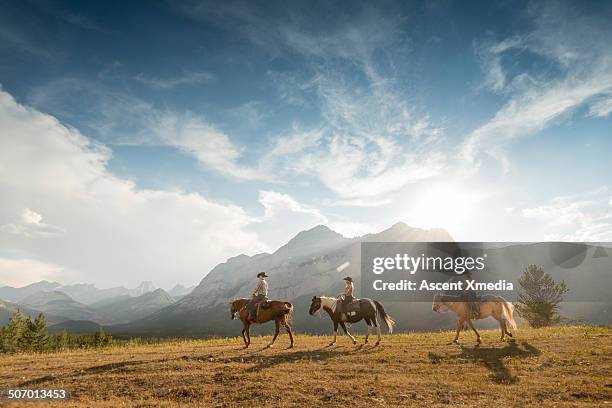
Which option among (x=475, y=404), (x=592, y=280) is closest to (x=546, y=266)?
(x=592, y=280)

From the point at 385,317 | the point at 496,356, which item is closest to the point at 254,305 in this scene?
the point at 385,317

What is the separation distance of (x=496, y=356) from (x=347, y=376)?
758 centimetres

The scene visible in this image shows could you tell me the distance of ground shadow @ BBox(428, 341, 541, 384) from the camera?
13577 millimetres

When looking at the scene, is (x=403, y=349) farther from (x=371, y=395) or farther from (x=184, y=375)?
(x=184, y=375)

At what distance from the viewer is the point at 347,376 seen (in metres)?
13.7

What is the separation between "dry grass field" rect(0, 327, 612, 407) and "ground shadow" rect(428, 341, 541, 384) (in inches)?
1.5

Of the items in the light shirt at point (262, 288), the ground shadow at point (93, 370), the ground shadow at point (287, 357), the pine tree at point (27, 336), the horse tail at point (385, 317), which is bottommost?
the pine tree at point (27, 336)

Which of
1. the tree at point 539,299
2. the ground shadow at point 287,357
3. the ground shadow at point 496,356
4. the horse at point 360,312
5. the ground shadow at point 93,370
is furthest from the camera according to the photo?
the tree at point 539,299

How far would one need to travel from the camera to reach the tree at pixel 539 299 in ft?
154

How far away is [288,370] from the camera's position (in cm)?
1460

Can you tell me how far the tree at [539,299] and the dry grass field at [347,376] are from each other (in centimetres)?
3228

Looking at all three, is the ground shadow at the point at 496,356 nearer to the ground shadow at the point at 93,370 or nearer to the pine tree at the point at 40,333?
the ground shadow at the point at 93,370

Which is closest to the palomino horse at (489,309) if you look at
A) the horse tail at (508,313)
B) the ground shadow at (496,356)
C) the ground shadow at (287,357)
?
the horse tail at (508,313)

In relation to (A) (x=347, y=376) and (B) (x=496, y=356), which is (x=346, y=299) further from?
(A) (x=347, y=376)
